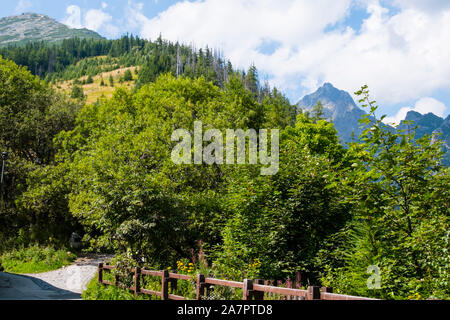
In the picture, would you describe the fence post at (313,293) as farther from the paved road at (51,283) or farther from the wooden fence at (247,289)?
the paved road at (51,283)

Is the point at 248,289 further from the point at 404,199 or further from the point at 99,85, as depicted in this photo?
the point at 99,85

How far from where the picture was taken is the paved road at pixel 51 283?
13666 mm

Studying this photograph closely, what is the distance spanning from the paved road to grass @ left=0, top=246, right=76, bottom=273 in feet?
2.60

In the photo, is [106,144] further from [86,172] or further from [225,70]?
[225,70]

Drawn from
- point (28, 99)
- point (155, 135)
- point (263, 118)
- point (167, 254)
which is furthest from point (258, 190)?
point (28, 99)

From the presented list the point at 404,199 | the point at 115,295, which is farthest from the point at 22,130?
the point at 404,199

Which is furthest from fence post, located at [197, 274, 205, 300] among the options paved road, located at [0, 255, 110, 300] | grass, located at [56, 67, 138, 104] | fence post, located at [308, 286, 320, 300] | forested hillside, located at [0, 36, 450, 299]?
grass, located at [56, 67, 138, 104]

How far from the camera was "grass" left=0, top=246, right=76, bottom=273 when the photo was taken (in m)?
21.0

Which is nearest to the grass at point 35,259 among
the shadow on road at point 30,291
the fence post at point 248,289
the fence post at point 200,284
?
the shadow on road at point 30,291

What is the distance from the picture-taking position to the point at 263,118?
100 feet

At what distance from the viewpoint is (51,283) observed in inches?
693

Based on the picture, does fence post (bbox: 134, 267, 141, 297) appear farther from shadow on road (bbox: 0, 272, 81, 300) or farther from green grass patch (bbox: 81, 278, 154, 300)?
shadow on road (bbox: 0, 272, 81, 300)

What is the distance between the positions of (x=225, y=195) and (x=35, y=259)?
13.6m

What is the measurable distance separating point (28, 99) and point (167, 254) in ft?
72.8
